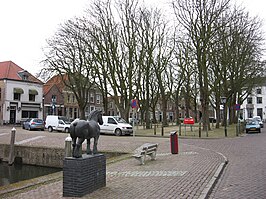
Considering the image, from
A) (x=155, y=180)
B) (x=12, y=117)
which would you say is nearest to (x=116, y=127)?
(x=155, y=180)

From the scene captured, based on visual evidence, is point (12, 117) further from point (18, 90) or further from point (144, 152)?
point (144, 152)

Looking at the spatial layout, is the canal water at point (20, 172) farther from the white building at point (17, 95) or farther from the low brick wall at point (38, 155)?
the white building at point (17, 95)

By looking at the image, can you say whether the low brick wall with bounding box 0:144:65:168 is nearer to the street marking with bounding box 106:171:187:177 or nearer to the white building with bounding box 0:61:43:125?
the street marking with bounding box 106:171:187:177

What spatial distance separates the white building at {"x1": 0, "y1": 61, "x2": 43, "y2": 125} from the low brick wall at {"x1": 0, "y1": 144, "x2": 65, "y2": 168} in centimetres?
3007

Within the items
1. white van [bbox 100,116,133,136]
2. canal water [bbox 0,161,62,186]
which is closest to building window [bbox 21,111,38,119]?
white van [bbox 100,116,133,136]

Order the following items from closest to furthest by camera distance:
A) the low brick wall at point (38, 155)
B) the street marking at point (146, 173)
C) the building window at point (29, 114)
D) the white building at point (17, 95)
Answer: the street marking at point (146, 173)
the low brick wall at point (38, 155)
the white building at point (17, 95)
the building window at point (29, 114)

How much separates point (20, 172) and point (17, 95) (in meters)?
37.3

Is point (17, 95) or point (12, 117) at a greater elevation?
point (17, 95)

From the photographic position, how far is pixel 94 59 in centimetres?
3359

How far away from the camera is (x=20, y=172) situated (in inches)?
678

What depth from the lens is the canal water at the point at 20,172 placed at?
1558 cm

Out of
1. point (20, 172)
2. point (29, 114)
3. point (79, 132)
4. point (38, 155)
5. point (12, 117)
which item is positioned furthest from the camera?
point (29, 114)

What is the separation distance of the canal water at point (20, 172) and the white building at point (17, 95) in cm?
3183

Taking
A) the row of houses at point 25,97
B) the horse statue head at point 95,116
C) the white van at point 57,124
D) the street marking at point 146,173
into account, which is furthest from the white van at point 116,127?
the horse statue head at point 95,116
